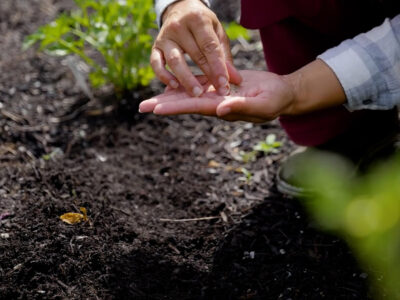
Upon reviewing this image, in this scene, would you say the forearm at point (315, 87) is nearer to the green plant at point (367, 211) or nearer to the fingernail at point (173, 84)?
the green plant at point (367, 211)

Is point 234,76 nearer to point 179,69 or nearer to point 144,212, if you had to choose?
point 179,69

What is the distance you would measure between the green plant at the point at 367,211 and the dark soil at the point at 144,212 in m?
0.05

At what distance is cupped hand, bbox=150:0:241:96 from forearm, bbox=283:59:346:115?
0.61 ft

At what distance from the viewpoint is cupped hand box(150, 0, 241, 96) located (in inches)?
59.6

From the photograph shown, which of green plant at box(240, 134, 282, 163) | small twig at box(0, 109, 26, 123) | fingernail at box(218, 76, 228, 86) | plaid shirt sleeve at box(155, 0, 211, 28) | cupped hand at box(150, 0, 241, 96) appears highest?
plaid shirt sleeve at box(155, 0, 211, 28)

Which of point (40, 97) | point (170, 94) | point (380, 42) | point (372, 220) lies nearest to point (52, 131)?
point (40, 97)

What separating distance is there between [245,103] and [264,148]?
863 millimetres

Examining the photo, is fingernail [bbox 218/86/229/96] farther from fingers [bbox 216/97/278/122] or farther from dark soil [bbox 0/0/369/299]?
dark soil [bbox 0/0/369/299]

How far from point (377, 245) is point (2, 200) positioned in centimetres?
134

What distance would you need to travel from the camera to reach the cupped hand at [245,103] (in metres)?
1.36

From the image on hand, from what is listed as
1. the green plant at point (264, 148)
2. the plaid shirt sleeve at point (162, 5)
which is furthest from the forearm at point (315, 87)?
the green plant at point (264, 148)

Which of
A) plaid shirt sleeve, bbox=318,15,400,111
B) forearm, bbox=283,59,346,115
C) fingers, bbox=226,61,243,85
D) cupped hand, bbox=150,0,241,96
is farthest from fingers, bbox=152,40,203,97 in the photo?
plaid shirt sleeve, bbox=318,15,400,111

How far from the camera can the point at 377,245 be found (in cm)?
91

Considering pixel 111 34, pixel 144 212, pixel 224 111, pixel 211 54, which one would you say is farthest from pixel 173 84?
pixel 111 34
